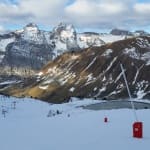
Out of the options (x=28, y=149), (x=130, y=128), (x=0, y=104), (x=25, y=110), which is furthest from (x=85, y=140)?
(x=0, y=104)

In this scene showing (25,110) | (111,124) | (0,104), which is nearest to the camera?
(111,124)

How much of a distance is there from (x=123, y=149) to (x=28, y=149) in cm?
438

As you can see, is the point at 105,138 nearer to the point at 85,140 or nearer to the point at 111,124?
the point at 85,140

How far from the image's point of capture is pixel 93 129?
25188mm

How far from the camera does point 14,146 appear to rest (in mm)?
20906

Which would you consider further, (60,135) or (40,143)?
(60,135)

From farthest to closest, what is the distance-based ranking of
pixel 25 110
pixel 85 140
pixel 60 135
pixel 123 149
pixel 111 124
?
pixel 25 110 → pixel 111 124 → pixel 60 135 → pixel 85 140 → pixel 123 149

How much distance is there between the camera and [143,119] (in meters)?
27.7

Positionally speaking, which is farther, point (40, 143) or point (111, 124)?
point (111, 124)

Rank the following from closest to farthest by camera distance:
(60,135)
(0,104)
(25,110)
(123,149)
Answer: (123,149), (60,135), (25,110), (0,104)

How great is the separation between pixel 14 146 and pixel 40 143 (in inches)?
46.0

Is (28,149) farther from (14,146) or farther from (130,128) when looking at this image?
(130,128)

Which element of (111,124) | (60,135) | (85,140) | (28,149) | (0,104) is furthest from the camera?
(0,104)

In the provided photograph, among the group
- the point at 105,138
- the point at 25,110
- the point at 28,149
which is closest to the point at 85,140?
the point at 105,138
